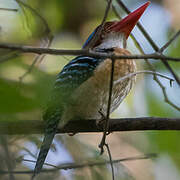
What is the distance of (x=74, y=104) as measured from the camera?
3.54 meters

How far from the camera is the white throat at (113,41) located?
4.57 metres

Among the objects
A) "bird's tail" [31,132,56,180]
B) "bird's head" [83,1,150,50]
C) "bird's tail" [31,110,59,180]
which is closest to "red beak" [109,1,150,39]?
"bird's head" [83,1,150,50]

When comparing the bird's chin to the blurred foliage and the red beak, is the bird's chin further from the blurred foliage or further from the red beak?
the blurred foliage

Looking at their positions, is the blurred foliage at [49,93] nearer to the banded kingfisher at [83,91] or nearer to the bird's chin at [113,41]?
the banded kingfisher at [83,91]

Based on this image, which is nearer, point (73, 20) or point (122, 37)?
point (122, 37)

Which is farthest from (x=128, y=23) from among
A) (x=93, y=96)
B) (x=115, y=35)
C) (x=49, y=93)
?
(x=49, y=93)

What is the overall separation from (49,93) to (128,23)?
3.00 meters

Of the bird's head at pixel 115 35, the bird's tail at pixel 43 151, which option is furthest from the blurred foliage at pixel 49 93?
the bird's head at pixel 115 35

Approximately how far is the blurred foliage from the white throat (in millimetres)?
512

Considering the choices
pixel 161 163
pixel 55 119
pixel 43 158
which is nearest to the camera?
pixel 43 158

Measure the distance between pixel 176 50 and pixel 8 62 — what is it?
3.44 m

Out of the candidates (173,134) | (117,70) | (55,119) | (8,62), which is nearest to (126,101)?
(173,134)

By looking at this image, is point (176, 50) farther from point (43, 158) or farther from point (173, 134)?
point (43, 158)

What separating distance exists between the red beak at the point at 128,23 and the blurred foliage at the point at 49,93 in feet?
2.43
